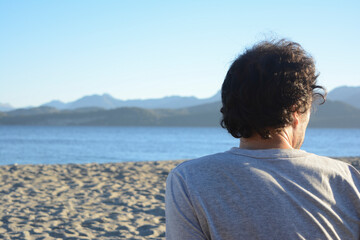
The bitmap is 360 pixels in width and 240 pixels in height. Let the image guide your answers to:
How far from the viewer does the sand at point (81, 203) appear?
528 cm

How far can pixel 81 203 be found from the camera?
22.9 ft

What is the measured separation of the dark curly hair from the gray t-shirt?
9 cm

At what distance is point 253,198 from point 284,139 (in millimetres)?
242

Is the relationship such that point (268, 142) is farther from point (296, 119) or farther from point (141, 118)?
point (141, 118)

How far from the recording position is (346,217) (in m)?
1.17

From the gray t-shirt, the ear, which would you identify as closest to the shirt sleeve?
the gray t-shirt

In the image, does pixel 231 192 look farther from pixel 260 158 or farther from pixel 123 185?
pixel 123 185

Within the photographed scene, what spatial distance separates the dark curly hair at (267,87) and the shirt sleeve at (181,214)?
259 millimetres

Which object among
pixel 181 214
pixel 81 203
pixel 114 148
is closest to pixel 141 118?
pixel 114 148

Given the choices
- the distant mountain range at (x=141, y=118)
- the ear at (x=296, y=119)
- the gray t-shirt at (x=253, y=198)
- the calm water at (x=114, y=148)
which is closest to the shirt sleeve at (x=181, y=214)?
the gray t-shirt at (x=253, y=198)

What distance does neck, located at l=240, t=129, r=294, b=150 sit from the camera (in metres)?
1.21

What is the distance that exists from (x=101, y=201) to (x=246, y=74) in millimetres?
6415

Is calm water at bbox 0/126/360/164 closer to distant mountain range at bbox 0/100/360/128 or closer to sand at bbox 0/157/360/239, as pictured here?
sand at bbox 0/157/360/239

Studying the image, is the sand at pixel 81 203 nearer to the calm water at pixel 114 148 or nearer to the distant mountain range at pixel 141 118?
the calm water at pixel 114 148
